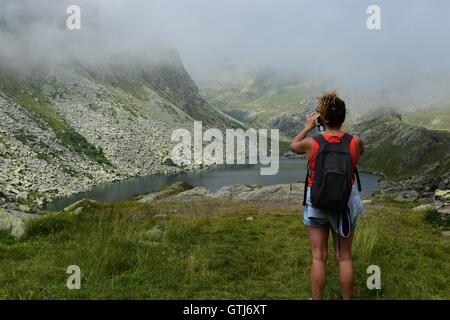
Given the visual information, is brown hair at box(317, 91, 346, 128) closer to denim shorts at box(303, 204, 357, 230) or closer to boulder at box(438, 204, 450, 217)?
denim shorts at box(303, 204, 357, 230)

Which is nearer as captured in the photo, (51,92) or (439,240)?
(439,240)

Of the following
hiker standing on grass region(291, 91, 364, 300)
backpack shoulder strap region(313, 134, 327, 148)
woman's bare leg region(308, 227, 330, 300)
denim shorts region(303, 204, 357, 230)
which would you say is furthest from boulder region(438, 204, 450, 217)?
backpack shoulder strap region(313, 134, 327, 148)

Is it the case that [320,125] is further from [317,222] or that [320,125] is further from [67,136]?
[67,136]

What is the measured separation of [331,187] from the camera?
20.5 feet

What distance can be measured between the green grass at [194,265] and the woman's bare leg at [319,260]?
110 cm

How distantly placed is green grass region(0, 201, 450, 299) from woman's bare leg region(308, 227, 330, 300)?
1.10 metres

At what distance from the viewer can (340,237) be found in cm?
675

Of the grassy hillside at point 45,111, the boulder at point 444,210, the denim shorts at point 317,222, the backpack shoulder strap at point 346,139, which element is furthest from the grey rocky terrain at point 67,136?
the backpack shoulder strap at point 346,139

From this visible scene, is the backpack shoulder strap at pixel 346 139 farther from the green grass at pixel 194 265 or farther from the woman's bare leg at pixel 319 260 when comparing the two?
the green grass at pixel 194 265
